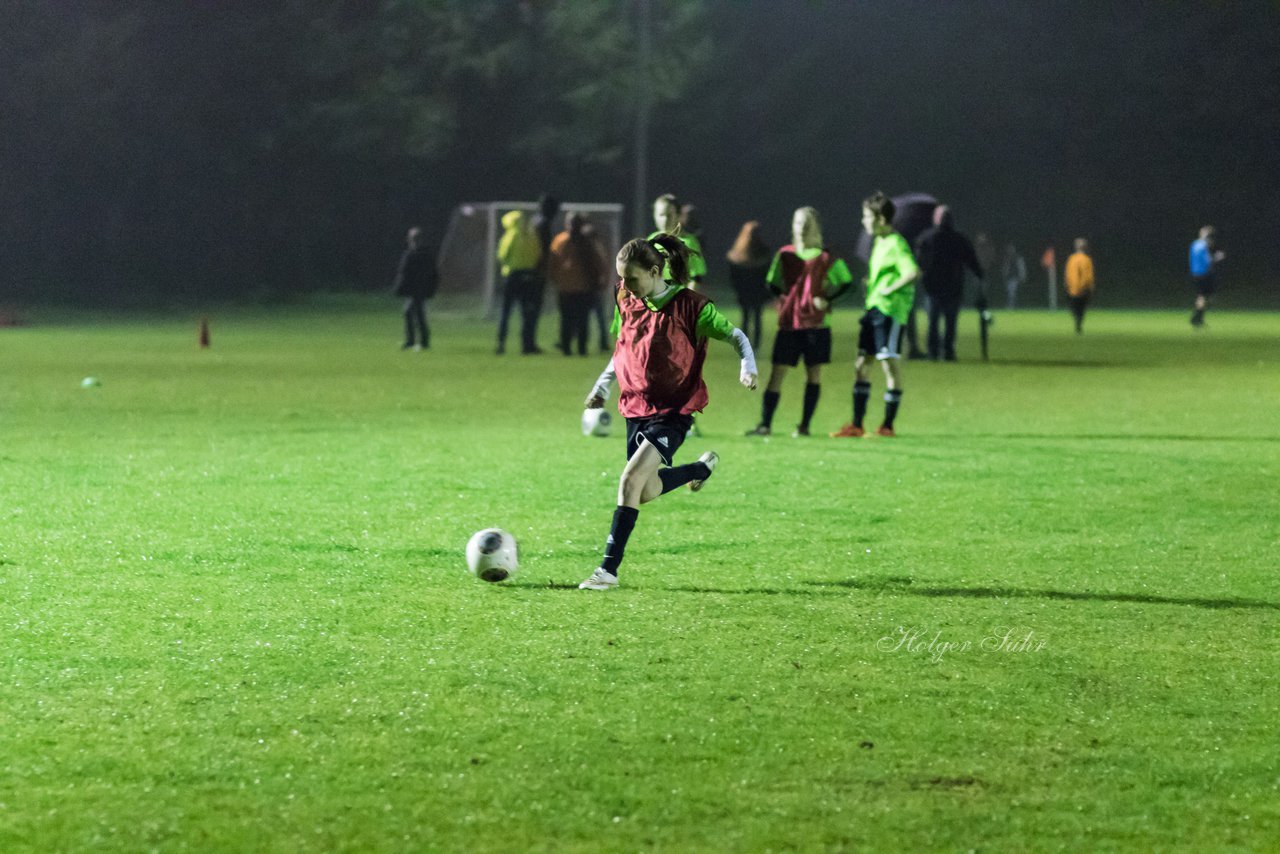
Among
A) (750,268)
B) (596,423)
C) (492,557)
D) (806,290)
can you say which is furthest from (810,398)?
(750,268)

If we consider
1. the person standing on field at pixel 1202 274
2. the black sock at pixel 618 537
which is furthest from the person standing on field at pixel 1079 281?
the black sock at pixel 618 537

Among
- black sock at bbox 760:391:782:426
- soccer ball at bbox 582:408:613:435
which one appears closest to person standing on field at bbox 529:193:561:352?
soccer ball at bbox 582:408:613:435

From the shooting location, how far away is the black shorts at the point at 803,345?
15.4 metres

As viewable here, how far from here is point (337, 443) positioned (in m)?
15.1

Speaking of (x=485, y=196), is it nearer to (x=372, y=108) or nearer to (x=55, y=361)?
(x=372, y=108)

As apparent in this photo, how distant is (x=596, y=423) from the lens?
15.6 m

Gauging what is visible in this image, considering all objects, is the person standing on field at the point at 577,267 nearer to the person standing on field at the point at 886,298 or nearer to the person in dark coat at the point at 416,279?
the person in dark coat at the point at 416,279

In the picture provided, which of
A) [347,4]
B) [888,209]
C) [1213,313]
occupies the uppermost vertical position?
[347,4]

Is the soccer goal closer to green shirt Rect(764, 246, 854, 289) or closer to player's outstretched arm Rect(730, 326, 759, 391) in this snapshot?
green shirt Rect(764, 246, 854, 289)

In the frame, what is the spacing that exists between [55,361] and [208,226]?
26.4 meters

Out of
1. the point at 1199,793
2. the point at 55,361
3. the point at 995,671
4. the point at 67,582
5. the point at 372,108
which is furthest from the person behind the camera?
the point at 372,108

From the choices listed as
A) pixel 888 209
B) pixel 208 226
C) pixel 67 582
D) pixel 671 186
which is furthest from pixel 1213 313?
pixel 67 582

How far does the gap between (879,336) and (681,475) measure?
6536mm

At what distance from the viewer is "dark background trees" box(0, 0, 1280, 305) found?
158 ft
